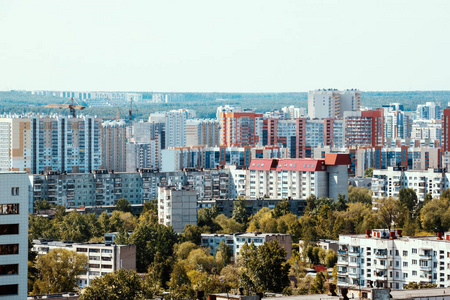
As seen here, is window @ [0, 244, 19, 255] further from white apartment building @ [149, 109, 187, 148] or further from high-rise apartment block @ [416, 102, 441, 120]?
high-rise apartment block @ [416, 102, 441, 120]

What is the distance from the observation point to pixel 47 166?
7631 cm

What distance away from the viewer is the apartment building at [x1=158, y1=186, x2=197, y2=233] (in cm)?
4653

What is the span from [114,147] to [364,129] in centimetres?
2424

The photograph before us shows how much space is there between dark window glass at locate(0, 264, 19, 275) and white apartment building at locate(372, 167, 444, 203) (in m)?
38.8

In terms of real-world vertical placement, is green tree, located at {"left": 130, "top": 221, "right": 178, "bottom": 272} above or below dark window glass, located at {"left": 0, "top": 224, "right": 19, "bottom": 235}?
below

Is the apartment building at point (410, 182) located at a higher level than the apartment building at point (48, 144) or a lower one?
lower

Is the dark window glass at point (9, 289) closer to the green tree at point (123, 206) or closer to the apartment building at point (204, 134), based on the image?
the green tree at point (123, 206)

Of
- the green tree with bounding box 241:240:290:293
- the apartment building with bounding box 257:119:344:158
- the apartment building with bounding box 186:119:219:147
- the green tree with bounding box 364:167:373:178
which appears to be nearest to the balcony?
the green tree with bounding box 241:240:290:293

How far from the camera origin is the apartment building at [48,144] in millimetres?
75875

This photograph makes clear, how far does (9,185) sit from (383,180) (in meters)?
41.6

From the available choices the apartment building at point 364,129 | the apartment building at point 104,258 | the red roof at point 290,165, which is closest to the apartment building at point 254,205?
the red roof at point 290,165

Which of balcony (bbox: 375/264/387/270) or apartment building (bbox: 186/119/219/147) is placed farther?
apartment building (bbox: 186/119/219/147)

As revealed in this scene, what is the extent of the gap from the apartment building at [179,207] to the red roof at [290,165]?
1274 cm

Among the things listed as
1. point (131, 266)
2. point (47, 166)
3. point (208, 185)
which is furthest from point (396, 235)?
point (47, 166)
